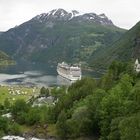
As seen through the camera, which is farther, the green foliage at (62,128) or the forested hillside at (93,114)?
the green foliage at (62,128)

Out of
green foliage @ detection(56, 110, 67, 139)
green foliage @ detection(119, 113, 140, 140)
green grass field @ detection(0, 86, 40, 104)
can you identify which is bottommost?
green grass field @ detection(0, 86, 40, 104)

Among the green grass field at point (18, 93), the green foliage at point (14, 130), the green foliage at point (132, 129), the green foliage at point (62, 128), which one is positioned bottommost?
the green grass field at point (18, 93)

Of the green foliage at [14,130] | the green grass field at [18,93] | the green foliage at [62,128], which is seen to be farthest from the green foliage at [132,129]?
the green grass field at [18,93]

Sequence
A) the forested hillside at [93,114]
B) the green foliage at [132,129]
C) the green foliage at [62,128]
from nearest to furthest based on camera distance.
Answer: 1. the green foliage at [132,129]
2. the forested hillside at [93,114]
3. the green foliage at [62,128]

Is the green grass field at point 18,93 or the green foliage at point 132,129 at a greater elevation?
the green foliage at point 132,129

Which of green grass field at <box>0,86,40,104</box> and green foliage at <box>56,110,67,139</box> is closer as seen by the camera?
green foliage at <box>56,110,67,139</box>

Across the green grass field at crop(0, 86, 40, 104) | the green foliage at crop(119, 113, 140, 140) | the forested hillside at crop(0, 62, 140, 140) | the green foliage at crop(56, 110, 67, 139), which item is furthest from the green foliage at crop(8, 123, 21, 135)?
the green grass field at crop(0, 86, 40, 104)

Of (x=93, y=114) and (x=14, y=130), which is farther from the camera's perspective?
(x=14, y=130)

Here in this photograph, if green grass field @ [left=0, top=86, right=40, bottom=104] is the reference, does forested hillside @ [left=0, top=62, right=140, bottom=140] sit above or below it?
above

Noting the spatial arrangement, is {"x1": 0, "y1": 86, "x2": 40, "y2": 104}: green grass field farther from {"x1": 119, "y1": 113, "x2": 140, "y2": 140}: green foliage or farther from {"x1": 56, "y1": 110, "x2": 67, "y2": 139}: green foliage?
{"x1": 119, "y1": 113, "x2": 140, "y2": 140}: green foliage

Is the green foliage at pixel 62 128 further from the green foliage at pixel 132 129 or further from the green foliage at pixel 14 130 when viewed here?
the green foliage at pixel 132 129

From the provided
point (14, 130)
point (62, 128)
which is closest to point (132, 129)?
point (62, 128)

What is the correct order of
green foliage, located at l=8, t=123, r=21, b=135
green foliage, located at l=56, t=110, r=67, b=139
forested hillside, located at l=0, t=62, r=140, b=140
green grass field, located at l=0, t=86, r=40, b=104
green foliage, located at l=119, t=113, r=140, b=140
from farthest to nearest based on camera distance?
green grass field, located at l=0, t=86, r=40, b=104, green foliage, located at l=8, t=123, r=21, b=135, green foliage, located at l=56, t=110, r=67, b=139, forested hillside, located at l=0, t=62, r=140, b=140, green foliage, located at l=119, t=113, r=140, b=140

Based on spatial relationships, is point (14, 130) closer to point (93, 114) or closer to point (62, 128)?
point (62, 128)
